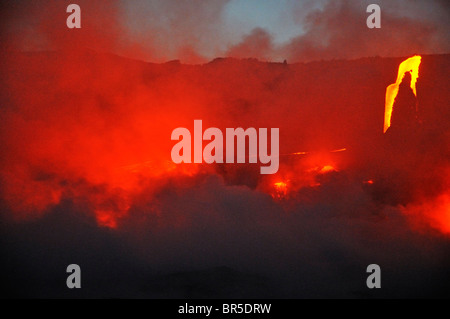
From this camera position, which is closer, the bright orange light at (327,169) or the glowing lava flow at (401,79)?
the bright orange light at (327,169)

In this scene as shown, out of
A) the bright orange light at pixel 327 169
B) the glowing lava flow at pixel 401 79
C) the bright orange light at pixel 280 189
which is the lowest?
the bright orange light at pixel 280 189

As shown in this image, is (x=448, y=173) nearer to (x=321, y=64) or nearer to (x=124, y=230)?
(x=321, y=64)

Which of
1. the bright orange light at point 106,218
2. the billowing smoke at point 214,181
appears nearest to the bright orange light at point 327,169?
the billowing smoke at point 214,181

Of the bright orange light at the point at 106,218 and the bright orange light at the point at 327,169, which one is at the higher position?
the bright orange light at the point at 327,169

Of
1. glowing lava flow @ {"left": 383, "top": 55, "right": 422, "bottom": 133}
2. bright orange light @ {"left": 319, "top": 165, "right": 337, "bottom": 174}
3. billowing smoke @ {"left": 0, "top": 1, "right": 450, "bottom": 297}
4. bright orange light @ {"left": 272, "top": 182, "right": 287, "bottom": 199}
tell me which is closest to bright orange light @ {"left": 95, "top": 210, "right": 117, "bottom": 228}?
billowing smoke @ {"left": 0, "top": 1, "right": 450, "bottom": 297}

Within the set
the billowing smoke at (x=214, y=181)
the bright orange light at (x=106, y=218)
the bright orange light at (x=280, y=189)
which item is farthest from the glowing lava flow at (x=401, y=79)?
the bright orange light at (x=106, y=218)

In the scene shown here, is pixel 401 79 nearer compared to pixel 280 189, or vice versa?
pixel 280 189

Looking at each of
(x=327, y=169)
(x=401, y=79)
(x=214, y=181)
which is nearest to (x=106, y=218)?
(x=214, y=181)

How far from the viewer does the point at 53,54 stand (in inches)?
358

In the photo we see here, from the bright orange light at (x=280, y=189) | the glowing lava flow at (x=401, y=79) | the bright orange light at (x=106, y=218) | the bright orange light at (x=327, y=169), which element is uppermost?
the glowing lava flow at (x=401, y=79)

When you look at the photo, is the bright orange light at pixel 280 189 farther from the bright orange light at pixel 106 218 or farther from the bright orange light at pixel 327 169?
the bright orange light at pixel 106 218

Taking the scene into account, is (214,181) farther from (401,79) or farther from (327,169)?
(401,79)

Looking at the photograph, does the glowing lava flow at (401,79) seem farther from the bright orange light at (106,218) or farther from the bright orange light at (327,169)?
the bright orange light at (106,218)
